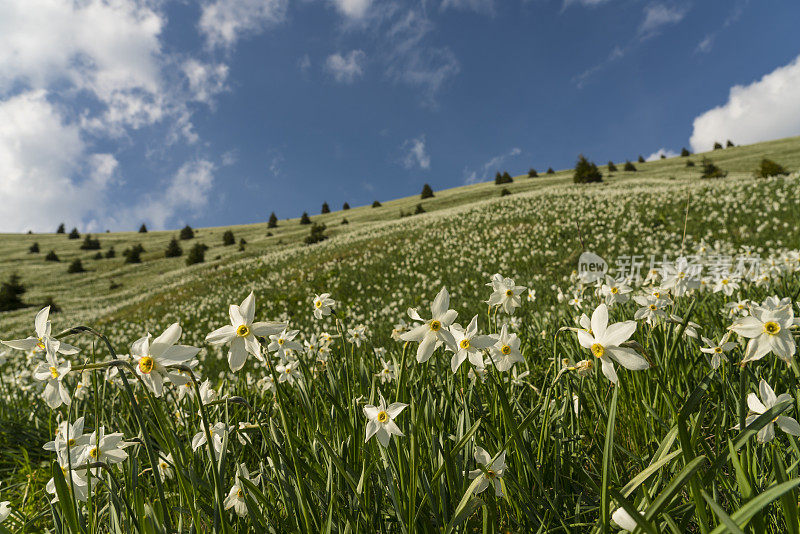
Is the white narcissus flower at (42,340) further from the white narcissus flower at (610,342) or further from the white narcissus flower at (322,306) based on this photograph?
the white narcissus flower at (610,342)

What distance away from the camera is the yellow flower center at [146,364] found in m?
1.20

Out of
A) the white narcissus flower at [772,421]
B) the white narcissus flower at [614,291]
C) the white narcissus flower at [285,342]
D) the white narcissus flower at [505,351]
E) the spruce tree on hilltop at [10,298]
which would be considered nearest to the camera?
the white narcissus flower at [772,421]

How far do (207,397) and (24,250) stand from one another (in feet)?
280

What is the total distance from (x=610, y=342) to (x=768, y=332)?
696 millimetres

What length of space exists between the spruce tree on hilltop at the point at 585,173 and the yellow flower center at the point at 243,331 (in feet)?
161

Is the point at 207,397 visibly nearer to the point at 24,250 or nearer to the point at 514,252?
the point at 514,252

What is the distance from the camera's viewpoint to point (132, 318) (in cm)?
1736

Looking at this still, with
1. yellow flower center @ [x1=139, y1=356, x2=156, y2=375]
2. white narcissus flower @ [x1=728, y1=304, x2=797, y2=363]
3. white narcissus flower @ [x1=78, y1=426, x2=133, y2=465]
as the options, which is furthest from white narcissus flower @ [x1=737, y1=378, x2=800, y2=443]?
white narcissus flower @ [x1=78, y1=426, x2=133, y2=465]

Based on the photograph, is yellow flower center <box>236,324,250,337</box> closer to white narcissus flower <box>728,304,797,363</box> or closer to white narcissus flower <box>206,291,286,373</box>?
white narcissus flower <box>206,291,286,373</box>

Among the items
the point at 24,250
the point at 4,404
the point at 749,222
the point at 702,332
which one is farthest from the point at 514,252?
the point at 24,250

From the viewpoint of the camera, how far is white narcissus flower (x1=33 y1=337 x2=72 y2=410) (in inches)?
49.6

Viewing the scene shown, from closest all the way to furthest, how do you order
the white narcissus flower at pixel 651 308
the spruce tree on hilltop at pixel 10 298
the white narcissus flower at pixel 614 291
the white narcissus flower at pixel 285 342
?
the white narcissus flower at pixel 285 342 → the white narcissus flower at pixel 651 308 → the white narcissus flower at pixel 614 291 → the spruce tree on hilltop at pixel 10 298

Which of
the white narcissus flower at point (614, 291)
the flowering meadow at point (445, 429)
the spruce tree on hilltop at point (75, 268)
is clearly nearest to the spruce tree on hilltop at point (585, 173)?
the flowering meadow at point (445, 429)

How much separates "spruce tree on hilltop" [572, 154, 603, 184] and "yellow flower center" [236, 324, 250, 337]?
1935 inches
